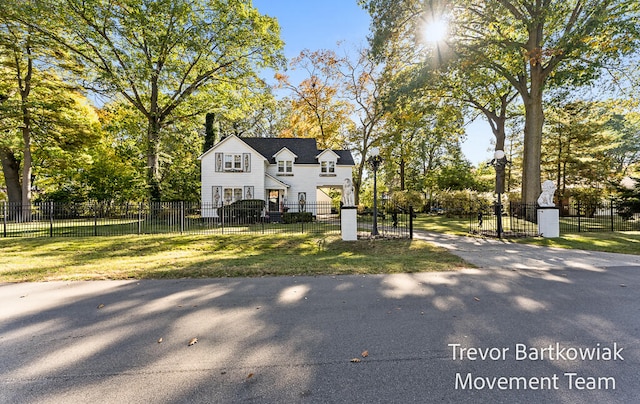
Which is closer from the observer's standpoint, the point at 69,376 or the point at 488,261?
the point at 69,376

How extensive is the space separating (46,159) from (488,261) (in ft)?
109

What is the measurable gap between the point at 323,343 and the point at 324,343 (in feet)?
0.04

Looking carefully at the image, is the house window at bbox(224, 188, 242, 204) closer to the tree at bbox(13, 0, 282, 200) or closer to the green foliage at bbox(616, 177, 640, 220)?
the tree at bbox(13, 0, 282, 200)

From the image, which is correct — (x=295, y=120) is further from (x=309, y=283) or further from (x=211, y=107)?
(x=309, y=283)

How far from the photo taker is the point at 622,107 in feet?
51.3

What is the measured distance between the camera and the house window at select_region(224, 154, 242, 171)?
76.2 ft

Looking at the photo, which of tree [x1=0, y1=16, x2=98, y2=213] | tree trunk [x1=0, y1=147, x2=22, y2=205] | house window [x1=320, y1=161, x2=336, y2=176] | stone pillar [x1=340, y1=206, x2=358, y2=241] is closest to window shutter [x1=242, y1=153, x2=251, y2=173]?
house window [x1=320, y1=161, x2=336, y2=176]

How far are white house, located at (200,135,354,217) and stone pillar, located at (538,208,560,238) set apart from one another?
15.2m

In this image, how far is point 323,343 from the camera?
3162 millimetres

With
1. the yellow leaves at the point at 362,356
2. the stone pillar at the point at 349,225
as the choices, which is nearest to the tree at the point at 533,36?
the stone pillar at the point at 349,225

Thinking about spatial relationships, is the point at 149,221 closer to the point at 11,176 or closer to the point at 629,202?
the point at 11,176

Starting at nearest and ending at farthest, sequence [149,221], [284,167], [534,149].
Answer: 1. [534,149]
2. [149,221]
3. [284,167]

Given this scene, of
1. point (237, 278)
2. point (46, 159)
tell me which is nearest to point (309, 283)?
point (237, 278)

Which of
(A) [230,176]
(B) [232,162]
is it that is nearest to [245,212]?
(A) [230,176]
